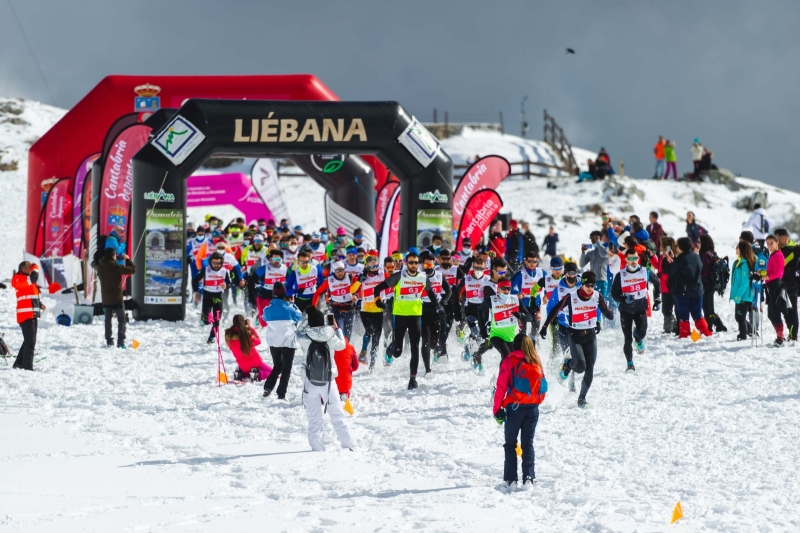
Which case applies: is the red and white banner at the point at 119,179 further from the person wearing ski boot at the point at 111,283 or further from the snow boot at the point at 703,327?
the snow boot at the point at 703,327

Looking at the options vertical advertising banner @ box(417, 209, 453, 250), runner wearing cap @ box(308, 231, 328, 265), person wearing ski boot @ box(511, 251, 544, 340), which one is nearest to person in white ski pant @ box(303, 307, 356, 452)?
person wearing ski boot @ box(511, 251, 544, 340)

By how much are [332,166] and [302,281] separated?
1107 centimetres

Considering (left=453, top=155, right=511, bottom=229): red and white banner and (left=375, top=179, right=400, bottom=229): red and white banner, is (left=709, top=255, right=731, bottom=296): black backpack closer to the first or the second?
(left=453, top=155, right=511, bottom=229): red and white banner

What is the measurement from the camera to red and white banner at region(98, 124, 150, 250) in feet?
67.2

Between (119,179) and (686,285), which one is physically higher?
(119,179)

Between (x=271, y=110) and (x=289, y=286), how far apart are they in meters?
6.13

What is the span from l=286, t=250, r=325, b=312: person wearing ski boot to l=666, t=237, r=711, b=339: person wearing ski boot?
5.18 m

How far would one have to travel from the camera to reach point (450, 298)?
1330 centimetres

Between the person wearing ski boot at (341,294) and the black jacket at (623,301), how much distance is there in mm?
3340

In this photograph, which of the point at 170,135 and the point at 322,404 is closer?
the point at 322,404

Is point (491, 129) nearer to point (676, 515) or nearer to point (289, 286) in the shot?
point (289, 286)

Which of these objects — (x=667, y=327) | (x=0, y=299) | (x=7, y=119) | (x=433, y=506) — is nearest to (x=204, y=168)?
(x=7, y=119)

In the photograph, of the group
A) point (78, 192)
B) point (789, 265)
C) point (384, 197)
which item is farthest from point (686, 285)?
point (78, 192)

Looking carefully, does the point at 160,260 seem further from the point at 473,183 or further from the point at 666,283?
the point at 666,283
